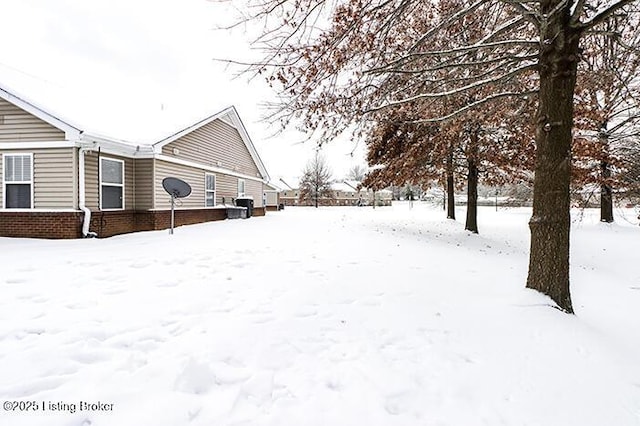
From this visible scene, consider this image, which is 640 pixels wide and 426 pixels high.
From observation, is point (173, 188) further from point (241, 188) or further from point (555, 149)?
point (555, 149)

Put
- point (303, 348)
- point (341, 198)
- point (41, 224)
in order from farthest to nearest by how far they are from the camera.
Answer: point (341, 198), point (41, 224), point (303, 348)

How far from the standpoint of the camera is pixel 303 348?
2928 mm

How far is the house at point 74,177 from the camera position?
8.82m

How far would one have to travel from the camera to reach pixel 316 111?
484cm

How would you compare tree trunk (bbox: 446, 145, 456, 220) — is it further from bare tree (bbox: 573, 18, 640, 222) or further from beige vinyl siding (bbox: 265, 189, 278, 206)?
beige vinyl siding (bbox: 265, 189, 278, 206)

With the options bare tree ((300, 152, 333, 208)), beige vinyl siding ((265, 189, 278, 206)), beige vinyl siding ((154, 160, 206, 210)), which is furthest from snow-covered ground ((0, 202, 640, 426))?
bare tree ((300, 152, 333, 208))

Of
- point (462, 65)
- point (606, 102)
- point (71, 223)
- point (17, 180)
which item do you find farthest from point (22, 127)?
point (606, 102)

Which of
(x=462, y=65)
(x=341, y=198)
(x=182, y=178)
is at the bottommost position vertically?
(x=182, y=178)

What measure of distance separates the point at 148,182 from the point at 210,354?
1004 cm

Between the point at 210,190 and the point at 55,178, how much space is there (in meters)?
6.95

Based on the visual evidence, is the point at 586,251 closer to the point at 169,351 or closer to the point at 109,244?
the point at 169,351

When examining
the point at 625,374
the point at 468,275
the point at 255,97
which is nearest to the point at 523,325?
the point at 625,374

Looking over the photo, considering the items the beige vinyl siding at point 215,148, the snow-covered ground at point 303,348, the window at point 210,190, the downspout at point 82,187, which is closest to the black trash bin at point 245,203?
the beige vinyl siding at point 215,148

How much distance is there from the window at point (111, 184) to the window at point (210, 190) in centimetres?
452
